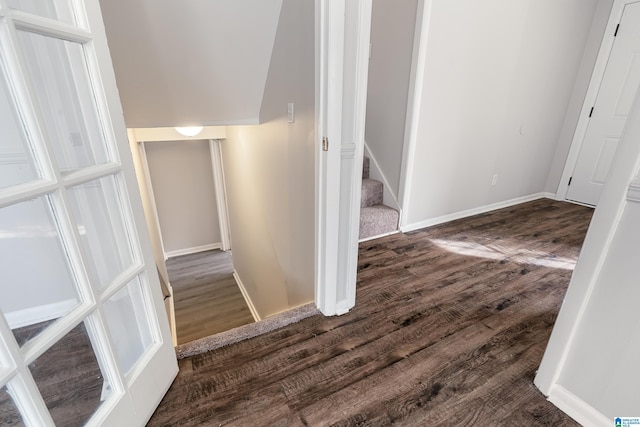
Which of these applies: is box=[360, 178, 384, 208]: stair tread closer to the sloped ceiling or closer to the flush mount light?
the sloped ceiling

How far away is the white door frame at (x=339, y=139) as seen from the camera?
4.04 feet

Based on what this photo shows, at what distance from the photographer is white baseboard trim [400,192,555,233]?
2828 mm

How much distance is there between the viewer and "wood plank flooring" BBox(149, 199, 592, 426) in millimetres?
1164

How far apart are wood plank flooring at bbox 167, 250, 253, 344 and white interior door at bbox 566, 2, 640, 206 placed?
14.1 feet

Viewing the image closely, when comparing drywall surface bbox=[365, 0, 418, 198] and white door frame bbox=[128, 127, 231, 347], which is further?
white door frame bbox=[128, 127, 231, 347]

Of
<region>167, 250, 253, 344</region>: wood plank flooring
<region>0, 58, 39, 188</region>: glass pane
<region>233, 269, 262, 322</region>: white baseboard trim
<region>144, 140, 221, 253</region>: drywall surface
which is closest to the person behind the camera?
<region>0, 58, 39, 188</region>: glass pane

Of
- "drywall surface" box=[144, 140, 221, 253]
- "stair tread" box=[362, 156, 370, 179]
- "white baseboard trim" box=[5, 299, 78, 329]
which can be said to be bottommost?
"drywall surface" box=[144, 140, 221, 253]

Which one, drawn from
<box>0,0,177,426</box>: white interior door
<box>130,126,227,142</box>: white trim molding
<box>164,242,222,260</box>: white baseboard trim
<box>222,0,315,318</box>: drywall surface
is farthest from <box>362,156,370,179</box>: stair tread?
<box>164,242,222,260</box>: white baseboard trim

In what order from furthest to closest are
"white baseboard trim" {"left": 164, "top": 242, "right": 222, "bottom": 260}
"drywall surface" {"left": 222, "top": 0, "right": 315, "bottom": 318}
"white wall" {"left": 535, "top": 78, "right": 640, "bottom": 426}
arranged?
1. "white baseboard trim" {"left": 164, "top": 242, "right": 222, "bottom": 260}
2. "drywall surface" {"left": 222, "top": 0, "right": 315, "bottom": 318}
3. "white wall" {"left": 535, "top": 78, "right": 640, "bottom": 426}

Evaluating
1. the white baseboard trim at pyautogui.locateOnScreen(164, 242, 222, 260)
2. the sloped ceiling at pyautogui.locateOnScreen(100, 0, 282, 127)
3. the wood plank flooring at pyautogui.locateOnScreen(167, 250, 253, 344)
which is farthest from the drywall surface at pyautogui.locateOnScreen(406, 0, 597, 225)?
the white baseboard trim at pyautogui.locateOnScreen(164, 242, 222, 260)

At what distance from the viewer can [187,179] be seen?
5148mm

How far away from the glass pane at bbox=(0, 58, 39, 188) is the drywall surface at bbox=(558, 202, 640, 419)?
165cm

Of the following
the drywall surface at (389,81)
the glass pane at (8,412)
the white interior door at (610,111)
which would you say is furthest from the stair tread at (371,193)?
the glass pane at (8,412)

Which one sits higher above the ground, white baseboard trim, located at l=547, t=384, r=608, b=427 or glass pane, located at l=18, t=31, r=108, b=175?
glass pane, located at l=18, t=31, r=108, b=175
